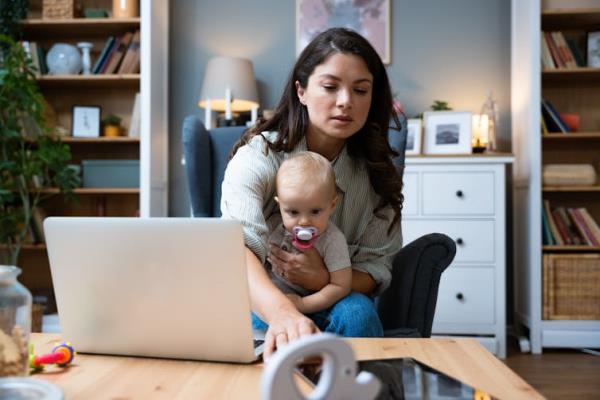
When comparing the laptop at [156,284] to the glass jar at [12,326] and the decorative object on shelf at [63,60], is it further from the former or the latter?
the decorative object on shelf at [63,60]

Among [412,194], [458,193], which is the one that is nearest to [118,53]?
[412,194]

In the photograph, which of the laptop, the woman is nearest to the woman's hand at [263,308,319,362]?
the laptop

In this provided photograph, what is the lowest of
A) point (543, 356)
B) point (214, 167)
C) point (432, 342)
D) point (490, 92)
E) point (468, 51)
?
point (543, 356)

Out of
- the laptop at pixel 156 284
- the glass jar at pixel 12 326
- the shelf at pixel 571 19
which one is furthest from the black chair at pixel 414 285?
the shelf at pixel 571 19

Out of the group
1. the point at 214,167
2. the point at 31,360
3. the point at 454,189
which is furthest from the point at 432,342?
the point at 454,189

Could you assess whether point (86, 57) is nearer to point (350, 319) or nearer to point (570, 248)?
point (350, 319)

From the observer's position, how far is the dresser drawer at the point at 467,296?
2902 millimetres

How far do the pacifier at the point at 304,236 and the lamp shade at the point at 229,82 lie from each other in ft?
6.70

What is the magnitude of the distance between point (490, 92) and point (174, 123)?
1909 millimetres

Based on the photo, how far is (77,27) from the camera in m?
3.48

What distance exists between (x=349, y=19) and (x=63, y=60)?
169cm

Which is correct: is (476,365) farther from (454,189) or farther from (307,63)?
(454,189)

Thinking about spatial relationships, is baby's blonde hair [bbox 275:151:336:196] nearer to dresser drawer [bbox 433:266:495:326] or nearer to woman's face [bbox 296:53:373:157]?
woman's face [bbox 296:53:373:157]

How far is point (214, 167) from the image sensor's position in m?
1.95
